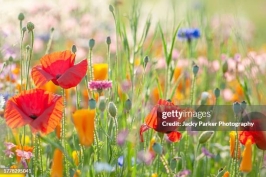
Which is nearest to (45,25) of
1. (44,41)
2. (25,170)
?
(44,41)

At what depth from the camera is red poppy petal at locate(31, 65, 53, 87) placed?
1.13 metres

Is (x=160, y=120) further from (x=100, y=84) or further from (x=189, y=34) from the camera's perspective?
(x=189, y=34)

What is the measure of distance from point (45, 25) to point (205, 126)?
Answer: 1120mm

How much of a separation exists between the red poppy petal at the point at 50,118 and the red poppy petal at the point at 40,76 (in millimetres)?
57

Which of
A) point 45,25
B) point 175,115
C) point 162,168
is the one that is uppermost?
point 45,25

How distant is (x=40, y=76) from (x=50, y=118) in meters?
0.12

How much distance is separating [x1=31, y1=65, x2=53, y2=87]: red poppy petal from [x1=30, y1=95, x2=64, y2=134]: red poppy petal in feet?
0.19

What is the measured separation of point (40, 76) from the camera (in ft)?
3.76

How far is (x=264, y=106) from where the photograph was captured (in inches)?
54.5

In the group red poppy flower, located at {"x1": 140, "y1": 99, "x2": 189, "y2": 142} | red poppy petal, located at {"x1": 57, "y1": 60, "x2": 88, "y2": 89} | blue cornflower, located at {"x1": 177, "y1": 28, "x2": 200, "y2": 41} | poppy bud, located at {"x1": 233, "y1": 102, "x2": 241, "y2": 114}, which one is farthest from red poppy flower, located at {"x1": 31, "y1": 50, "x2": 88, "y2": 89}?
blue cornflower, located at {"x1": 177, "y1": 28, "x2": 200, "y2": 41}

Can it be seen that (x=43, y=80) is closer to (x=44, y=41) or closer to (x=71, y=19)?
(x=71, y=19)

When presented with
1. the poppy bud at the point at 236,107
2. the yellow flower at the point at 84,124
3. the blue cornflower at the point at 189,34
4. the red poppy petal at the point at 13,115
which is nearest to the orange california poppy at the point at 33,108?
the red poppy petal at the point at 13,115

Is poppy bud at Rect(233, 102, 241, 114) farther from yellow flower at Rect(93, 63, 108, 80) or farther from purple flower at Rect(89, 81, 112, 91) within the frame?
yellow flower at Rect(93, 63, 108, 80)

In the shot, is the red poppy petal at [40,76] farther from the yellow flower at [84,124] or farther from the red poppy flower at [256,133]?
the red poppy flower at [256,133]
